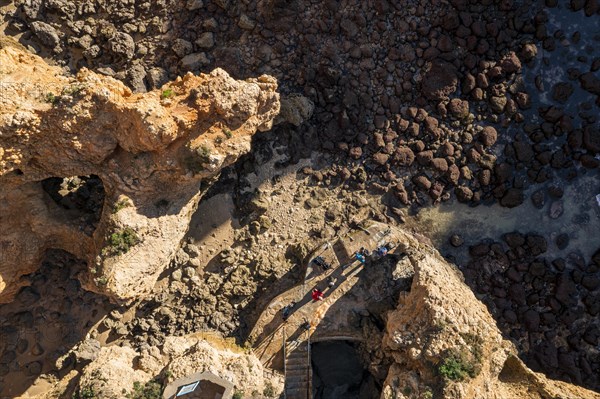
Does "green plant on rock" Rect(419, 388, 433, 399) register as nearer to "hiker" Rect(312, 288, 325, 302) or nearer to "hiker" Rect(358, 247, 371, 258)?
"hiker" Rect(312, 288, 325, 302)

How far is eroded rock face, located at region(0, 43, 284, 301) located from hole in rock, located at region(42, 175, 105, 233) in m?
0.89

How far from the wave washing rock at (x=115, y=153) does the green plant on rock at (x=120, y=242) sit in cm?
3

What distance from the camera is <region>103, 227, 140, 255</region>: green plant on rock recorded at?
11.7 metres

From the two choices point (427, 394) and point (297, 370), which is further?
point (297, 370)

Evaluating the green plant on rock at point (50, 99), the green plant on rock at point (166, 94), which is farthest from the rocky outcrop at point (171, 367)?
the green plant on rock at point (50, 99)

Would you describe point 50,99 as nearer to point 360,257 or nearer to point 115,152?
point 115,152

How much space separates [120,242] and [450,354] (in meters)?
8.86

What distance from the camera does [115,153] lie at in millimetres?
12070

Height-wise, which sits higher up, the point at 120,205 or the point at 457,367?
the point at 120,205

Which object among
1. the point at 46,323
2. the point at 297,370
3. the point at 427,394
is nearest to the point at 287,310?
the point at 297,370

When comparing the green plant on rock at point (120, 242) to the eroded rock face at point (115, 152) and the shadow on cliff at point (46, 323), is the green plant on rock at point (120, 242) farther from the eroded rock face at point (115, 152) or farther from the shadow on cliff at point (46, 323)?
the shadow on cliff at point (46, 323)

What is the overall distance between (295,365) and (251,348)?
1.49 meters

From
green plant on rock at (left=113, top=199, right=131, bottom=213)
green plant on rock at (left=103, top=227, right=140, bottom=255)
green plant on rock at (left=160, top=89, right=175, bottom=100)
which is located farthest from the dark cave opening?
green plant on rock at (left=160, top=89, right=175, bottom=100)

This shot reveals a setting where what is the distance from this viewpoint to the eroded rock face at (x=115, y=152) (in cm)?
1091
